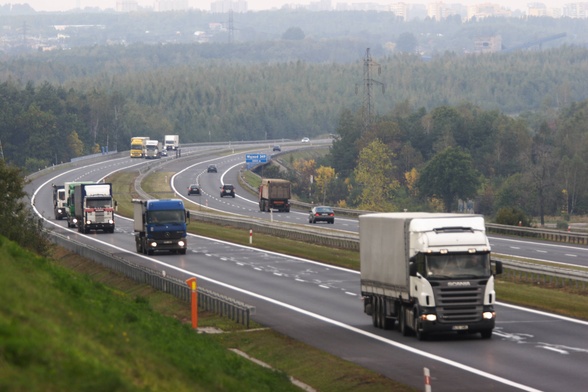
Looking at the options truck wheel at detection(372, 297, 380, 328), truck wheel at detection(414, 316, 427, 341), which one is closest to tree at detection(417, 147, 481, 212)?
truck wheel at detection(372, 297, 380, 328)

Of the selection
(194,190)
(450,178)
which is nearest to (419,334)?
(194,190)

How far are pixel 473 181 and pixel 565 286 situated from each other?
11642cm

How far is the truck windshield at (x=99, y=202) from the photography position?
8556 cm

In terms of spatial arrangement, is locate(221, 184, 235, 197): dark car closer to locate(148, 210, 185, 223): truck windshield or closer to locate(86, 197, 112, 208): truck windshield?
locate(86, 197, 112, 208): truck windshield

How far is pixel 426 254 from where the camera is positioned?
2972 centimetres

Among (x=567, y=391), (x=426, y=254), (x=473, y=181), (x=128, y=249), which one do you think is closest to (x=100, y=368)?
(x=567, y=391)

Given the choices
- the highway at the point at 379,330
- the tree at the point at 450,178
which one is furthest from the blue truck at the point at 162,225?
the tree at the point at 450,178

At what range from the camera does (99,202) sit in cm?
8569

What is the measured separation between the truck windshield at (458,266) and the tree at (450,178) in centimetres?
13216

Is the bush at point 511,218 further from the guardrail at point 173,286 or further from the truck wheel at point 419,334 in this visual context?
the truck wheel at point 419,334

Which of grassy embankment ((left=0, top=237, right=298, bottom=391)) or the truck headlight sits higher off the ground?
grassy embankment ((left=0, top=237, right=298, bottom=391))

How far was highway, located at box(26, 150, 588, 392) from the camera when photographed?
25.2m

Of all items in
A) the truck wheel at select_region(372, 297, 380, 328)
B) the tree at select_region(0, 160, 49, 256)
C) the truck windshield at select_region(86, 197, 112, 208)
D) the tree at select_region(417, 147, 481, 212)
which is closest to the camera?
the truck wheel at select_region(372, 297, 380, 328)

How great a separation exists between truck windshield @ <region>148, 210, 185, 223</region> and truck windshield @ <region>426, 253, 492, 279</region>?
35.0 metres
